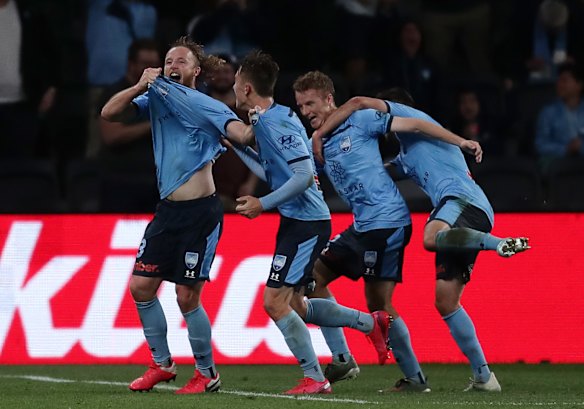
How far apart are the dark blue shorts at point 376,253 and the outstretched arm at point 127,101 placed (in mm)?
1594

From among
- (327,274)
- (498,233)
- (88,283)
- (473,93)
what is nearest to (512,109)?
(473,93)

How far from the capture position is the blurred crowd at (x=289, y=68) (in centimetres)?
1115

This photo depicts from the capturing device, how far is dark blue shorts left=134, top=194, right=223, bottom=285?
8.21 metres

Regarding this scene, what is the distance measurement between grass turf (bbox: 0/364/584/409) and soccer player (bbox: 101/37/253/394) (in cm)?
34

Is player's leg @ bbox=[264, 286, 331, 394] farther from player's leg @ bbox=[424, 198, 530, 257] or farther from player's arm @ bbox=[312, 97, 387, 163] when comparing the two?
player's arm @ bbox=[312, 97, 387, 163]

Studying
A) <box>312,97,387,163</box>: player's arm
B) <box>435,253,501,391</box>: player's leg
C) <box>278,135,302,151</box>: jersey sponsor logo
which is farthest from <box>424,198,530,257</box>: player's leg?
<box>278,135,302,151</box>: jersey sponsor logo

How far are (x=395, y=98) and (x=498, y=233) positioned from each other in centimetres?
210

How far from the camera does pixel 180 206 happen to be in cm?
826

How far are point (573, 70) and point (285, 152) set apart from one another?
407 cm

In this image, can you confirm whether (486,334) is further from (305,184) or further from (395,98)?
(305,184)

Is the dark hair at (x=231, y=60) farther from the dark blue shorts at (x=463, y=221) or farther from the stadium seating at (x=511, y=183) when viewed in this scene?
the dark blue shorts at (x=463, y=221)

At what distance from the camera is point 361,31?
1123cm

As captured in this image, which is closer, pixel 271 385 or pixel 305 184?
pixel 305 184

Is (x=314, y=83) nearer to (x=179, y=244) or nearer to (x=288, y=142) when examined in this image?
(x=288, y=142)
